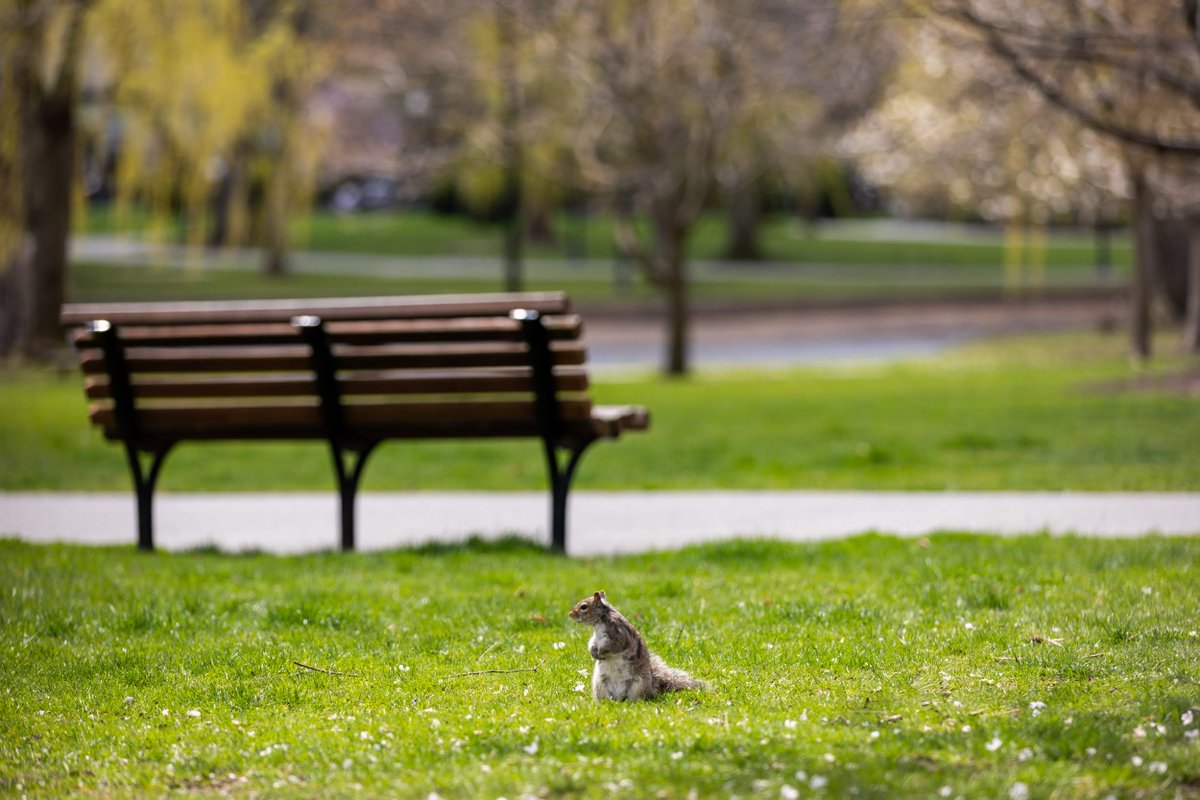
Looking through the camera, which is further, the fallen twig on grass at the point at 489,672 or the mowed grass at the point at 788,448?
the mowed grass at the point at 788,448

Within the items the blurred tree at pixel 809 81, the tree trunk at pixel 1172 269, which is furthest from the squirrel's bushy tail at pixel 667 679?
the tree trunk at pixel 1172 269

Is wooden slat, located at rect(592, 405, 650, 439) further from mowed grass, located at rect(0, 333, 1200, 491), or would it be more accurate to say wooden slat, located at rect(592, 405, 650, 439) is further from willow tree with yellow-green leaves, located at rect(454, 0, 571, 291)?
willow tree with yellow-green leaves, located at rect(454, 0, 571, 291)

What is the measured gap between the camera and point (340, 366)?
26.3ft

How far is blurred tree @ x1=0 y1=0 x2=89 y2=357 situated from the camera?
19000 millimetres

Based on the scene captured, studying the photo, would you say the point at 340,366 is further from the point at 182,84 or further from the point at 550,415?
the point at 182,84

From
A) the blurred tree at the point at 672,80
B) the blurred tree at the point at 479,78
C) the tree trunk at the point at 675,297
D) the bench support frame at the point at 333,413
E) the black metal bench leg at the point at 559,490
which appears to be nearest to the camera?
the bench support frame at the point at 333,413

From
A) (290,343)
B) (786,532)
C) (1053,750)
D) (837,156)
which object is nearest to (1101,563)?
(786,532)

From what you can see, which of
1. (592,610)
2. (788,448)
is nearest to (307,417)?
(592,610)

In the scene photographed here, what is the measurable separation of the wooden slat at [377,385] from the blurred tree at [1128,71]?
506 cm

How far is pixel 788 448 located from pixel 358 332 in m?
5.27

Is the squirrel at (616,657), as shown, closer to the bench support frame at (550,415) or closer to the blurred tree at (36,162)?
the bench support frame at (550,415)

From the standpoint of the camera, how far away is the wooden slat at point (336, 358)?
7.82 metres

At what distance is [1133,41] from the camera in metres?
11.5

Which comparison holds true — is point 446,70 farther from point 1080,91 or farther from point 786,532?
point 786,532
